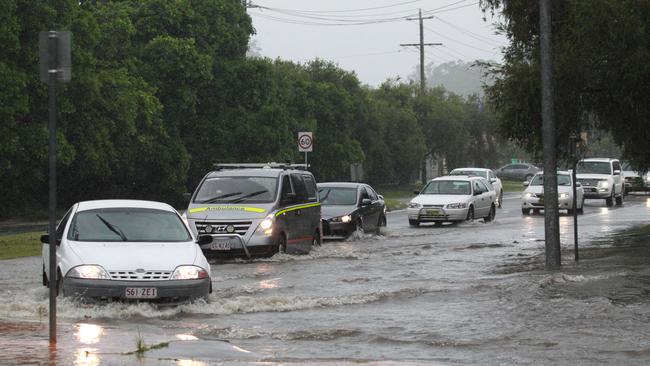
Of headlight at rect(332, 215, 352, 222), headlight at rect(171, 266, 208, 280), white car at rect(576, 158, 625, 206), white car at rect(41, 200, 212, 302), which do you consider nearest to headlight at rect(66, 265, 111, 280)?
white car at rect(41, 200, 212, 302)

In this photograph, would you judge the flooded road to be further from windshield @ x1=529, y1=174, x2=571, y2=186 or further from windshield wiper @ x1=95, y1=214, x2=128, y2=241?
windshield @ x1=529, y1=174, x2=571, y2=186

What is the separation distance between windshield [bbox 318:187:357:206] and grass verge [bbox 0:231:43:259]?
7500mm

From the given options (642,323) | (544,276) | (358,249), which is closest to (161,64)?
(358,249)

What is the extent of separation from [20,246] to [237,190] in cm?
623

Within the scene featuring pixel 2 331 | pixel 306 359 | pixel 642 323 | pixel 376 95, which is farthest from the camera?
pixel 376 95

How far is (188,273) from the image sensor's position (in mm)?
14516

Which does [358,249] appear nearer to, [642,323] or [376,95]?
[642,323]

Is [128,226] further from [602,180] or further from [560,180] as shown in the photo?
[602,180]

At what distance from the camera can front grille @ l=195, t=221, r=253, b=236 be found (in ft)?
72.8

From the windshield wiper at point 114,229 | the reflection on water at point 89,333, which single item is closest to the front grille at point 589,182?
the windshield wiper at point 114,229

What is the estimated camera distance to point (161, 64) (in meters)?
52.5

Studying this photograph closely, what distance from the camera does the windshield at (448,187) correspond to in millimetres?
37781

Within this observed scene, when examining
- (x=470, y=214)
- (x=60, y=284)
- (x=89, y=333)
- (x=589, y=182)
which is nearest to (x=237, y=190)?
(x=60, y=284)

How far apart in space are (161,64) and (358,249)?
27.9 meters
